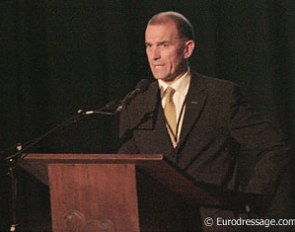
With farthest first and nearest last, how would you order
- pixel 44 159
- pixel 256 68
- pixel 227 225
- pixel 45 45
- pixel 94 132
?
pixel 45 45
pixel 94 132
pixel 256 68
pixel 227 225
pixel 44 159

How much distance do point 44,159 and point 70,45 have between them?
1.28m

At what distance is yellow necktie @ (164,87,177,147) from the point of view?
284 centimetres

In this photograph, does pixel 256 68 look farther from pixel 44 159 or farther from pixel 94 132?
pixel 44 159

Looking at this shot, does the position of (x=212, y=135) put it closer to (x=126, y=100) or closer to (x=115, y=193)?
(x=126, y=100)

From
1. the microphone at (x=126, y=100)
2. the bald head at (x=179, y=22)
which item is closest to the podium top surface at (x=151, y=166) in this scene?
the microphone at (x=126, y=100)

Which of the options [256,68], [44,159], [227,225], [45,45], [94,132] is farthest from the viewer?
[45,45]

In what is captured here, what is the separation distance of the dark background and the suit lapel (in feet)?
0.35

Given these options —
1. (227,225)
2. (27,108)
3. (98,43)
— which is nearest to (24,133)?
(27,108)

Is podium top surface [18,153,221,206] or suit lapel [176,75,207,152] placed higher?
suit lapel [176,75,207,152]

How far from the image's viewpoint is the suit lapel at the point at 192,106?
280 cm

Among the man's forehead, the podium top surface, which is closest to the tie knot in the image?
the man's forehead

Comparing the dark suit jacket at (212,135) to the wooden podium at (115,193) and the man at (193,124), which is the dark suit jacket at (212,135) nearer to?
the man at (193,124)

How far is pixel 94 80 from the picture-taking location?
3.22 m

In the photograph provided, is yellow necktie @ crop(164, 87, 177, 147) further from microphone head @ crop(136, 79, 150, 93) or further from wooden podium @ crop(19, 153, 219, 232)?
wooden podium @ crop(19, 153, 219, 232)
